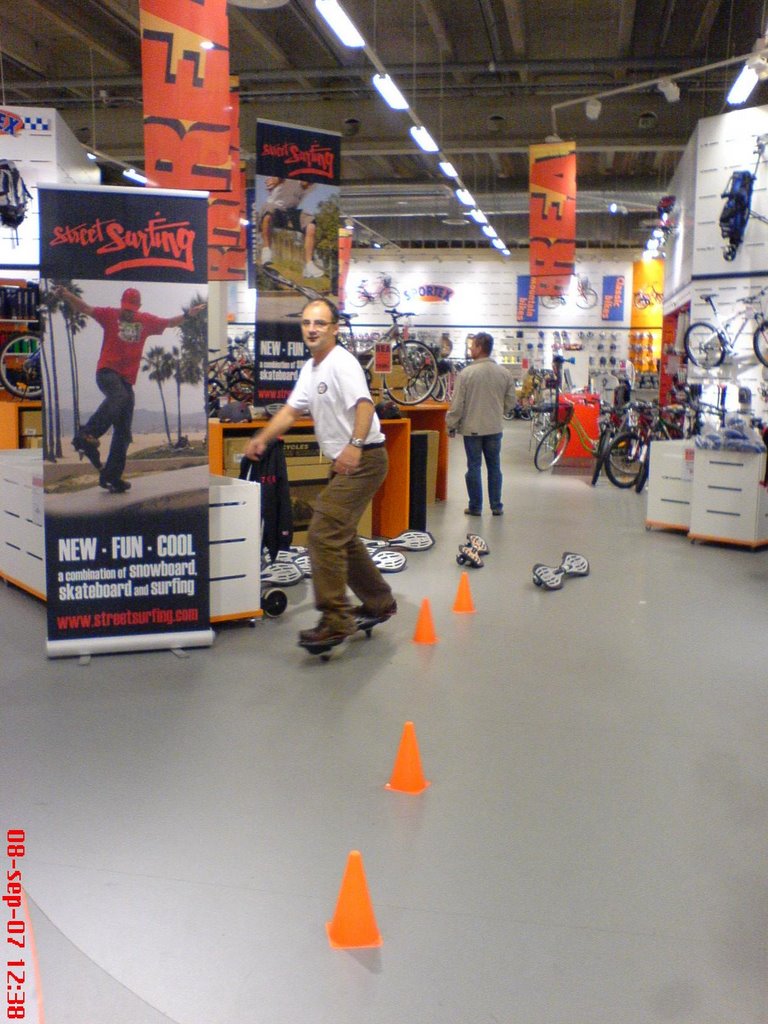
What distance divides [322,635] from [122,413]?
1.46 metres

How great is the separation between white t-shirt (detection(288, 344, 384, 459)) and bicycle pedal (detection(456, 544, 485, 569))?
2476 mm

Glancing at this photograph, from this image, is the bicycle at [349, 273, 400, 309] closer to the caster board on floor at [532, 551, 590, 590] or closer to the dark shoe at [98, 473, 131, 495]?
the caster board on floor at [532, 551, 590, 590]

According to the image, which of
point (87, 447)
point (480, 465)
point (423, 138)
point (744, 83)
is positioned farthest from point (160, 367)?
point (423, 138)

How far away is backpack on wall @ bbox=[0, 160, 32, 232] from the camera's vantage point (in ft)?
35.8

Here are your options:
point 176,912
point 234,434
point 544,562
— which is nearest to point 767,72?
point 544,562

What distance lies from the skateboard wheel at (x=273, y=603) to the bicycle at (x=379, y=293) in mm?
23512

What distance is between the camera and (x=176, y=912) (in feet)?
8.49

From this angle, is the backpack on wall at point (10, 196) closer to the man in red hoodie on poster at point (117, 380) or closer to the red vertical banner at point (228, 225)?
the red vertical banner at point (228, 225)

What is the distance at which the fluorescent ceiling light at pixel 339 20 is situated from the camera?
25.6ft

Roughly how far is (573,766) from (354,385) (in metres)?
2.08

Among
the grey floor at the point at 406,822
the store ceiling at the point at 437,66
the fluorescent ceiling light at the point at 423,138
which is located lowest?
the grey floor at the point at 406,822

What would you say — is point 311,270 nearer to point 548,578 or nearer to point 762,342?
point 548,578

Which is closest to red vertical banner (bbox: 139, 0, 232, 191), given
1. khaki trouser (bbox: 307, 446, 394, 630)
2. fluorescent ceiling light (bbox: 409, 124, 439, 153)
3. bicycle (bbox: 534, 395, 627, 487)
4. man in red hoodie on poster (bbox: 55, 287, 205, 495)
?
man in red hoodie on poster (bbox: 55, 287, 205, 495)

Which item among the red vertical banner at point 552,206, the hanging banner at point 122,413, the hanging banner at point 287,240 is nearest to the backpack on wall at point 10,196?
the hanging banner at point 287,240
